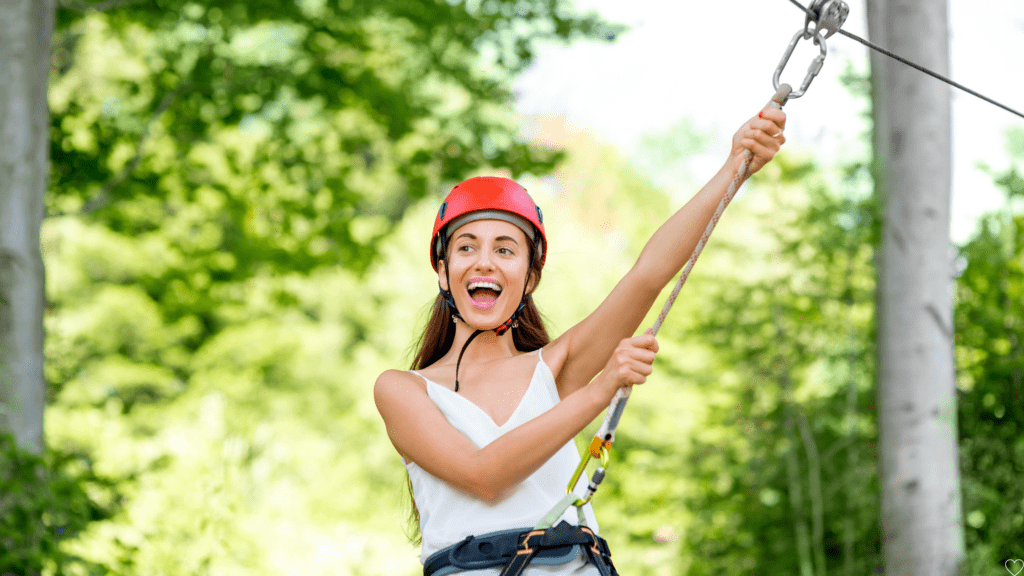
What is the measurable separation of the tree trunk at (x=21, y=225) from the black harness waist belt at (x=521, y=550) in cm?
296

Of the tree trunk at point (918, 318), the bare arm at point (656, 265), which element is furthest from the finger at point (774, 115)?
the tree trunk at point (918, 318)

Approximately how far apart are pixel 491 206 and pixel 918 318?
2.81 meters

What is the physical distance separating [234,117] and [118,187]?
35.2 inches

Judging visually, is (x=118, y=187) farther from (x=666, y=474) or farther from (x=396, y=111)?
(x=666, y=474)

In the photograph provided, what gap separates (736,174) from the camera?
6.74 feet

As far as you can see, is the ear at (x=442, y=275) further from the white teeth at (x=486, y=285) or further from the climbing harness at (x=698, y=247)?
the climbing harness at (x=698, y=247)

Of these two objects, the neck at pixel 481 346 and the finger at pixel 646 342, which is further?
the neck at pixel 481 346

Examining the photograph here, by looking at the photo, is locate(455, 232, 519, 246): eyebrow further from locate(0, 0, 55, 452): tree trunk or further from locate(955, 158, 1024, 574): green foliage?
locate(955, 158, 1024, 574): green foliage

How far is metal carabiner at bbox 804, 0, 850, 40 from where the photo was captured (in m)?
1.93

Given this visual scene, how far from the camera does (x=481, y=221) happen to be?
2305mm

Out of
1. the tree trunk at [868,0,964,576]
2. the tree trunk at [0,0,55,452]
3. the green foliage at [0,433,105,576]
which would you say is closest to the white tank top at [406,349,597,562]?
the green foliage at [0,433,105,576]

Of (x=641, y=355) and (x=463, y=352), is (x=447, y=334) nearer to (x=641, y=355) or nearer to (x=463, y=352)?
(x=463, y=352)

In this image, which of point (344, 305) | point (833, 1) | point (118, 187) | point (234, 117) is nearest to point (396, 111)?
point (234, 117)

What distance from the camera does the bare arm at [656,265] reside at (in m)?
2.06
